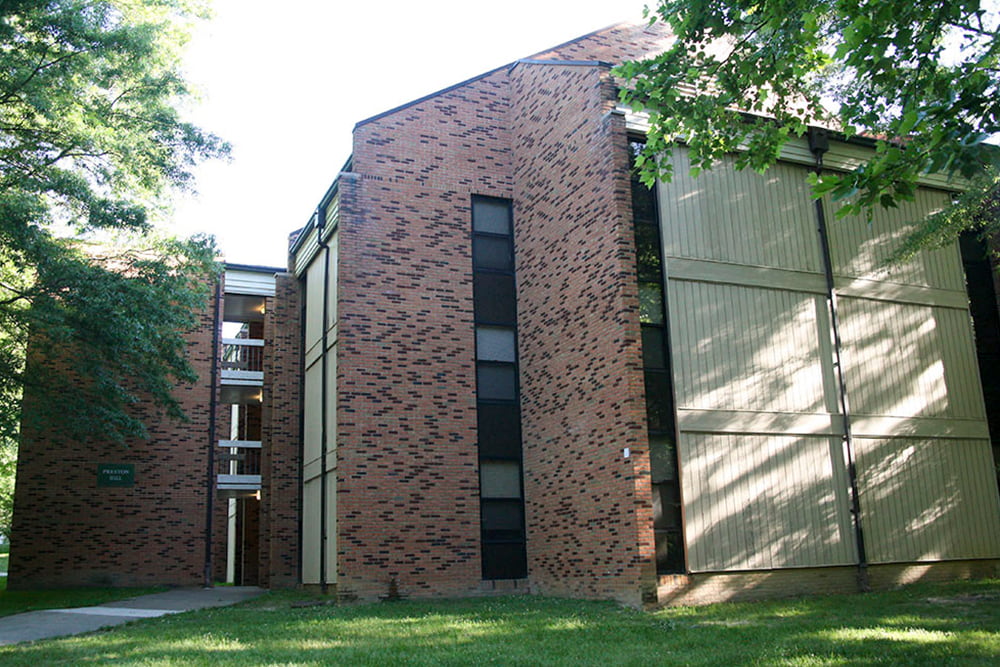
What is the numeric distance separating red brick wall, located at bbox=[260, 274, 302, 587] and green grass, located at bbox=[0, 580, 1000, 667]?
6.67 metres

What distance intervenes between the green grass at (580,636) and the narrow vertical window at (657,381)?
4.01ft

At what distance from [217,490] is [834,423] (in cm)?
1723

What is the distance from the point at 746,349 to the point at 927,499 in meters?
4.29

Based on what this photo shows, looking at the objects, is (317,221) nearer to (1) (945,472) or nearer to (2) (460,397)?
(2) (460,397)

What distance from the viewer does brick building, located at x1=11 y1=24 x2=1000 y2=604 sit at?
14.1m

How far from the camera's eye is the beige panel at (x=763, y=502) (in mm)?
13664

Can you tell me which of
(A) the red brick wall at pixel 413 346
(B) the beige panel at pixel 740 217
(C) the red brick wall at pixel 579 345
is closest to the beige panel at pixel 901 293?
(B) the beige panel at pixel 740 217

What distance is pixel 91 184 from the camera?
18.5 meters

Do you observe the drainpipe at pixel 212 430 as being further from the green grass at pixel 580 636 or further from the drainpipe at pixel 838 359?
the drainpipe at pixel 838 359

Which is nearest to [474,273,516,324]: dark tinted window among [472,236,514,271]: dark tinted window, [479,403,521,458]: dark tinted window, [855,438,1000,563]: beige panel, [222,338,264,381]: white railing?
[472,236,514,271]: dark tinted window

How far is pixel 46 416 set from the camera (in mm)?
19812

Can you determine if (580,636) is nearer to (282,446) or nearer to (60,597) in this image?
Answer: (282,446)

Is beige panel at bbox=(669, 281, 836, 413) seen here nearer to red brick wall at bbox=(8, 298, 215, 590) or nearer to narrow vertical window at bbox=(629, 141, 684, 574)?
narrow vertical window at bbox=(629, 141, 684, 574)

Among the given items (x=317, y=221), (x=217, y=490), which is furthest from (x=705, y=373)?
(x=217, y=490)
